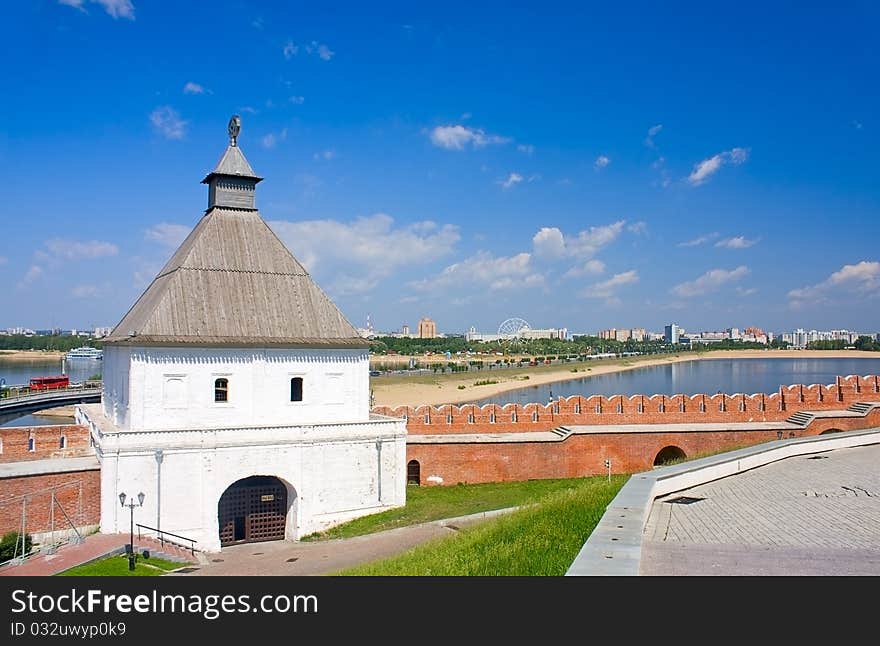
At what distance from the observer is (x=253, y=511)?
651 inches

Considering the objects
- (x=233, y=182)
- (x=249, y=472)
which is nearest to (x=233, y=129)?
(x=233, y=182)

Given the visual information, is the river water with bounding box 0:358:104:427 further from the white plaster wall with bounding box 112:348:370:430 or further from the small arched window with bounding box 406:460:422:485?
the white plaster wall with bounding box 112:348:370:430

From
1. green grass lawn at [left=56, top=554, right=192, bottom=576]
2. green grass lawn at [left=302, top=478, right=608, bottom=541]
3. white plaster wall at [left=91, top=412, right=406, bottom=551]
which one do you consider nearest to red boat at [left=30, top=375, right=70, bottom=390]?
white plaster wall at [left=91, top=412, right=406, bottom=551]

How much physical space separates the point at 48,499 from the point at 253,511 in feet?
13.7

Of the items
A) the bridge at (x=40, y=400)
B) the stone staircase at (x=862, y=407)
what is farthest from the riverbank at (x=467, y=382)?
the stone staircase at (x=862, y=407)

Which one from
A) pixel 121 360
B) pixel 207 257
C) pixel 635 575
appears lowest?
pixel 635 575

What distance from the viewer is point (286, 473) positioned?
16.3 meters

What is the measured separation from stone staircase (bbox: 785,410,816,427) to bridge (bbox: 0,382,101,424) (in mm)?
27960

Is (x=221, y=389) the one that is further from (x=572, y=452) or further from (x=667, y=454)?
(x=667, y=454)

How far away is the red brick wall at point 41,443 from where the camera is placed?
17.2 metres
